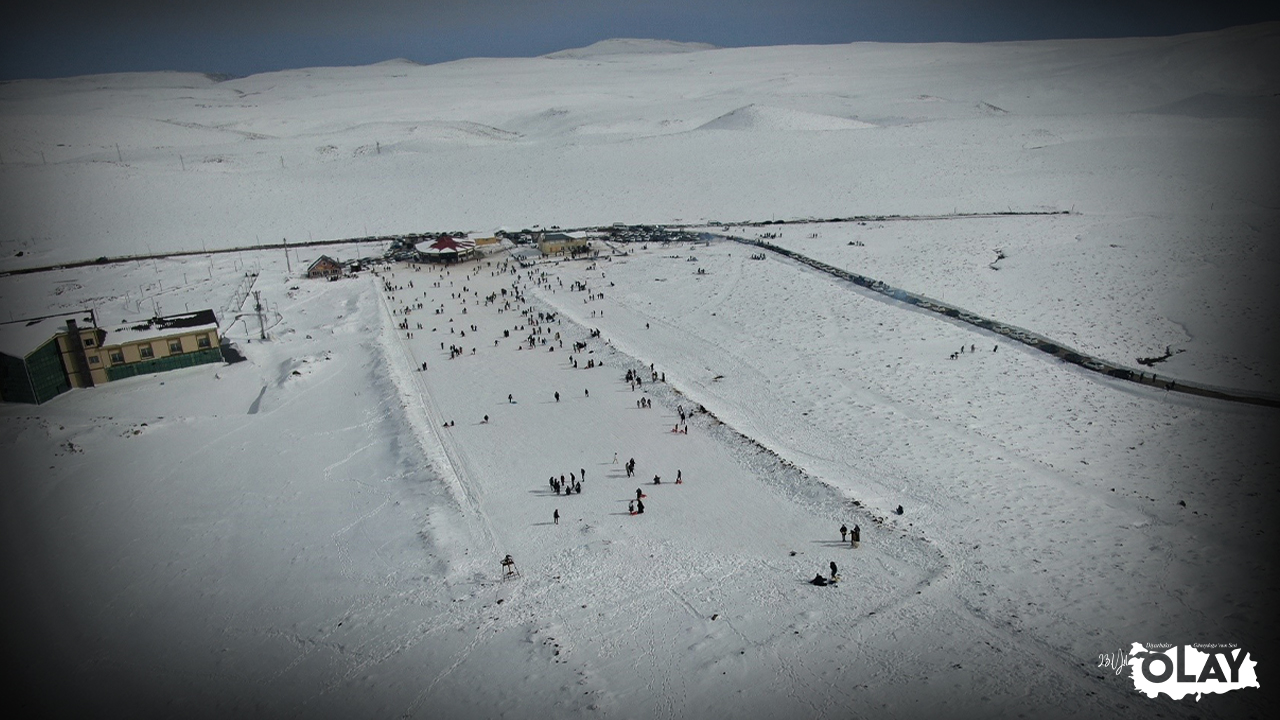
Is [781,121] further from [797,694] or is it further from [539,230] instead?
[797,694]

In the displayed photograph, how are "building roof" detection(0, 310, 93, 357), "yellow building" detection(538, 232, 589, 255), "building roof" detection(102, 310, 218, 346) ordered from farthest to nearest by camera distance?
"yellow building" detection(538, 232, 589, 255)
"building roof" detection(102, 310, 218, 346)
"building roof" detection(0, 310, 93, 357)

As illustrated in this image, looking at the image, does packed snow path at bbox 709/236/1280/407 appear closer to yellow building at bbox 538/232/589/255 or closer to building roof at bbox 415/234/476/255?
yellow building at bbox 538/232/589/255

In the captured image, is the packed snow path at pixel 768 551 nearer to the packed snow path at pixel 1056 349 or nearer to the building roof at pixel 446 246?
the packed snow path at pixel 1056 349

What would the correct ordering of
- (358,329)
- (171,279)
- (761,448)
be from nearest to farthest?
1. (761,448)
2. (358,329)
3. (171,279)

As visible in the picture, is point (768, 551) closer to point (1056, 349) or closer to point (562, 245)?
point (1056, 349)

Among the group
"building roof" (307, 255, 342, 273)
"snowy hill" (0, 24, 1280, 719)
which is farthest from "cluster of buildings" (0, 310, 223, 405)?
"building roof" (307, 255, 342, 273)

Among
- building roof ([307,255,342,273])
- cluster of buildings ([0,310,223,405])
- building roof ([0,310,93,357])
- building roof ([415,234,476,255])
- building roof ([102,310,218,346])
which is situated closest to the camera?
building roof ([0,310,93,357])

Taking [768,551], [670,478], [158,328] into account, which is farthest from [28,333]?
[768,551]

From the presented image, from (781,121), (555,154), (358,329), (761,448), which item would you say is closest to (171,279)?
(358,329)

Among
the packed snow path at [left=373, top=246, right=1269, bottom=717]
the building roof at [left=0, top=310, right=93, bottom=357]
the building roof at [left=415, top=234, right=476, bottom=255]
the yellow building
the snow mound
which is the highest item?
the snow mound

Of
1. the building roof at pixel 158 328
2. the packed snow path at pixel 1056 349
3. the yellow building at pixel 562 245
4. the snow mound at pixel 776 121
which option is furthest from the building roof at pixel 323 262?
the snow mound at pixel 776 121
